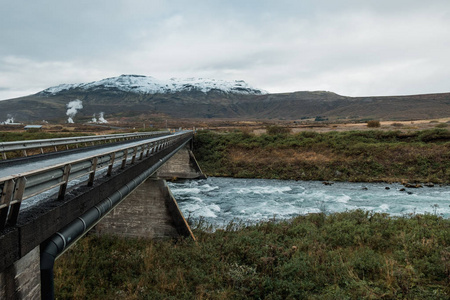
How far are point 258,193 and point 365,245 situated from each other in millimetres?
14747

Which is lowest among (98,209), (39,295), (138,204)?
(138,204)

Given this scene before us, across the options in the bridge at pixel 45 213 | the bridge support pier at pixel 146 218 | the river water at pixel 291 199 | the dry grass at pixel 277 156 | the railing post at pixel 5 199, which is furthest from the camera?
the dry grass at pixel 277 156

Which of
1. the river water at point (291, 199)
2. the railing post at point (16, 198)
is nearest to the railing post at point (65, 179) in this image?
the railing post at point (16, 198)

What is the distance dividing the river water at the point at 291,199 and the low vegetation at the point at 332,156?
3822 mm

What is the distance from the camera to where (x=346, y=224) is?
1357cm

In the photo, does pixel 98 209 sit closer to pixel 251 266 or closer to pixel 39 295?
pixel 39 295

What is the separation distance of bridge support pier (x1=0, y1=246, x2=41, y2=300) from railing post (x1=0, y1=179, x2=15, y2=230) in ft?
2.52

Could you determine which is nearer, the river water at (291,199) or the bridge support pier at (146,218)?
the bridge support pier at (146,218)

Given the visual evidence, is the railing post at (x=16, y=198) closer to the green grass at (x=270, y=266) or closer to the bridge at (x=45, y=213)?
the bridge at (x=45, y=213)

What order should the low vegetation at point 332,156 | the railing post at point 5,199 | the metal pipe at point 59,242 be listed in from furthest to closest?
the low vegetation at point 332,156 → the metal pipe at point 59,242 → the railing post at point 5,199

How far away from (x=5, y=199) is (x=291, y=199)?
70.8 ft

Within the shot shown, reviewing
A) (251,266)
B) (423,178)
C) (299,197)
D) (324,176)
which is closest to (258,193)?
(299,197)

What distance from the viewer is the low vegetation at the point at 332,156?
33.0 metres

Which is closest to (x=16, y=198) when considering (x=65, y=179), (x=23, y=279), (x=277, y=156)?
(x=65, y=179)
